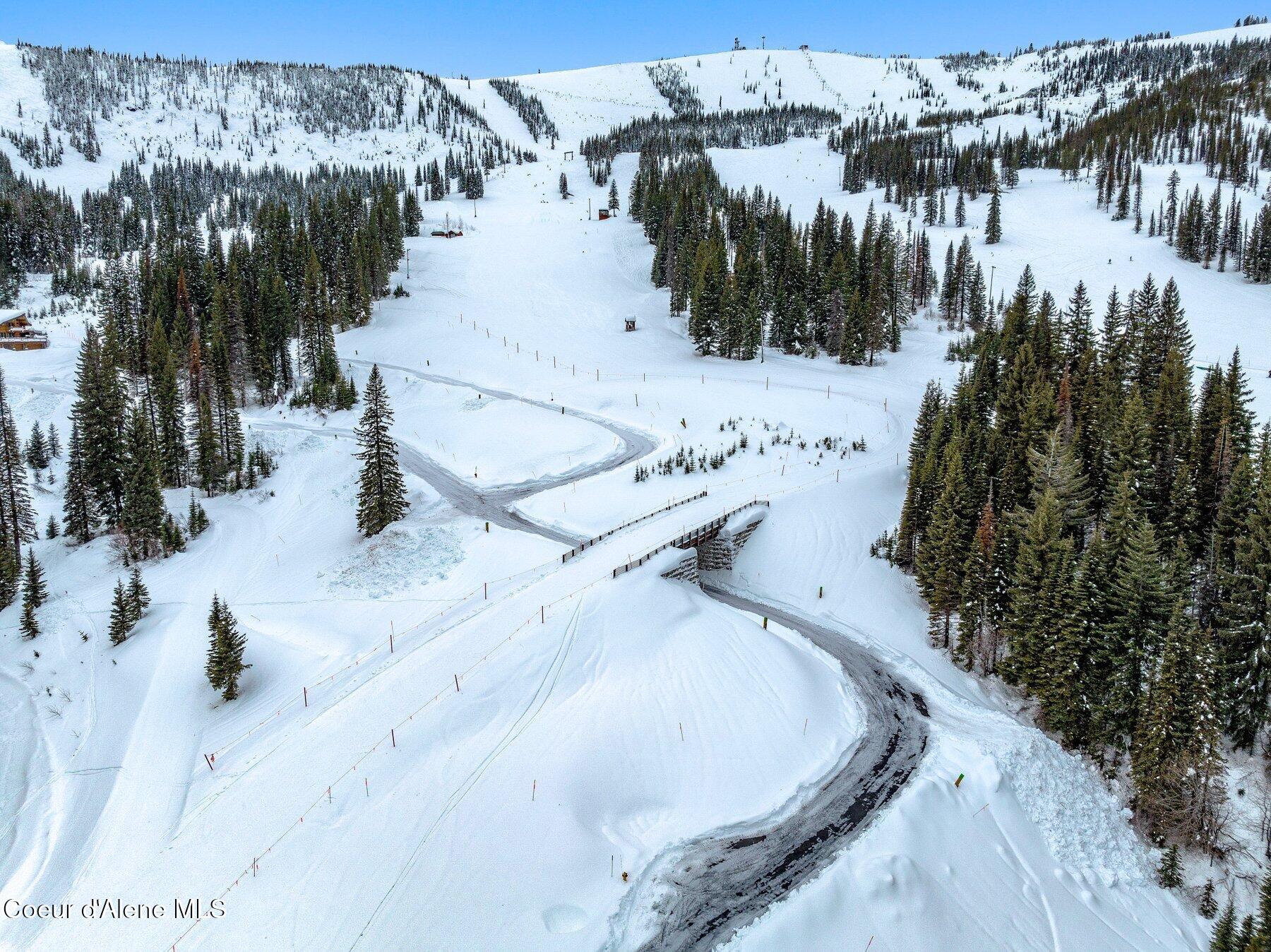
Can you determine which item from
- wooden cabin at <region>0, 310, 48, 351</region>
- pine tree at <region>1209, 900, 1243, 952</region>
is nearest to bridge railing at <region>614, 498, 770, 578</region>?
pine tree at <region>1209, 900, 1243, 952</region>

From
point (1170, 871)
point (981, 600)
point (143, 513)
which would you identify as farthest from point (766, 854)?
point (143, 513)

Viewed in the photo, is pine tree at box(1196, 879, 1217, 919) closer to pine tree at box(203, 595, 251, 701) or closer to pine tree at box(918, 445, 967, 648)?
pine tree at box(918, 445, 967, 648)

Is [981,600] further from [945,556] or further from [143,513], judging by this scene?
[143,513]

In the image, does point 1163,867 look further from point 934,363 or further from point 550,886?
point 934,363

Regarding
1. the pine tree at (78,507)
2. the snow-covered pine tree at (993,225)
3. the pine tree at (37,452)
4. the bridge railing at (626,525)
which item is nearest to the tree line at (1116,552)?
the bridge railing at (626,525)

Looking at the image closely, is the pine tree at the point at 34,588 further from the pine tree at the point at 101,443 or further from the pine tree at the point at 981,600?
the pine tree at the point at 981,600

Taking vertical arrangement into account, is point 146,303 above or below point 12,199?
below

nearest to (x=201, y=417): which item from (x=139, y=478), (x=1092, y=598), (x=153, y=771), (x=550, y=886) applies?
(x=139, y=478)
